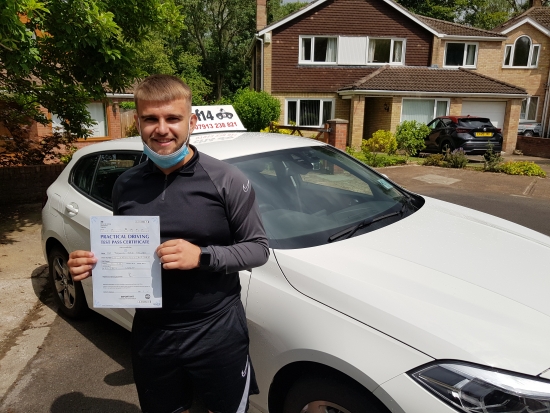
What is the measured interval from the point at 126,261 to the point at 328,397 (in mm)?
1031

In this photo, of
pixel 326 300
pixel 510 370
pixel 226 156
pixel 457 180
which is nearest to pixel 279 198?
pixel 226 156

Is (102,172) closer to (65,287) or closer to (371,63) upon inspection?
(65,287)

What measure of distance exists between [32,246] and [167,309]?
510 centimetres

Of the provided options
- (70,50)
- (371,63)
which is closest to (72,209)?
(70,50)

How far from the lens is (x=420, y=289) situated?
1.95 metres

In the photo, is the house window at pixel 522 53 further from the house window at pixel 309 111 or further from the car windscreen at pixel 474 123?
the car windscreen at pixel 474 123

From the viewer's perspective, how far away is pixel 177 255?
156 cm

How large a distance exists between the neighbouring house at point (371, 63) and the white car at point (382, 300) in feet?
59.7

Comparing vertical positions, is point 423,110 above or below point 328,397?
above

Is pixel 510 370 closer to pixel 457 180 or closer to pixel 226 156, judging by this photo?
pixel 226 156

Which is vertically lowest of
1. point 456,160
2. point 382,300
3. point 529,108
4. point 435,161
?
point 435,161

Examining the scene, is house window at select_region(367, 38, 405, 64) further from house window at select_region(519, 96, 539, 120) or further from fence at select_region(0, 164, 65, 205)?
fence at select_region(0, 164, 65, 205)

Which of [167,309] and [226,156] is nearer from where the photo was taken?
[167,309]

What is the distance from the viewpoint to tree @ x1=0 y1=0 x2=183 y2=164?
4910 mm
